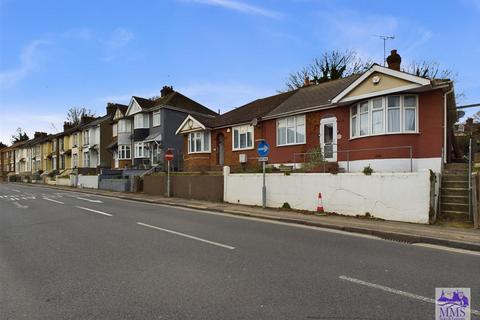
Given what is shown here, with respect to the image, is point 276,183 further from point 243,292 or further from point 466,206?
point 243,292

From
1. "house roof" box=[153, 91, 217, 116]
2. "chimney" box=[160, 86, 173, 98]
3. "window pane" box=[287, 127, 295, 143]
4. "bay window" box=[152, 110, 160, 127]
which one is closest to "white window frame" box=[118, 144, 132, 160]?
"bay window" box=[152, 110, 160, 127]

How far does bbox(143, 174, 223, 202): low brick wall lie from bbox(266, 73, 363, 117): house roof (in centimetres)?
628

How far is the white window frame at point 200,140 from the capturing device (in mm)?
29453

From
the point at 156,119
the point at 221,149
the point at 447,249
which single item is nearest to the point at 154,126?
the point at 156,119

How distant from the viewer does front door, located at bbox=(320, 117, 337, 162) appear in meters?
20.1

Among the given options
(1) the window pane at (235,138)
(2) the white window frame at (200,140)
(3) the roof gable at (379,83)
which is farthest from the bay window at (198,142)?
(3) the roof gable at (379,83)

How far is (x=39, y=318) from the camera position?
4379 mm

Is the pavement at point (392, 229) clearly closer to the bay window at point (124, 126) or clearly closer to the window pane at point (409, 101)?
the window pane at point (409, 101)

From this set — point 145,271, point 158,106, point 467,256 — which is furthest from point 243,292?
point 158,106

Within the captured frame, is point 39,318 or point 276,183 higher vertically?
point 276,183

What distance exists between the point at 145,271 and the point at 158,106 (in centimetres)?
3205

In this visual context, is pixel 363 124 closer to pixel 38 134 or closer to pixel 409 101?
pixel 409 101

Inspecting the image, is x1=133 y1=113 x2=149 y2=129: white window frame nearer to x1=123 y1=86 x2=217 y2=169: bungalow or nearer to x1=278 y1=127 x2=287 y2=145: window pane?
x1=123 y1=86 x2=217 y2=169: bungalow

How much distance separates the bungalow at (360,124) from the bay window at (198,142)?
2.19 metres
